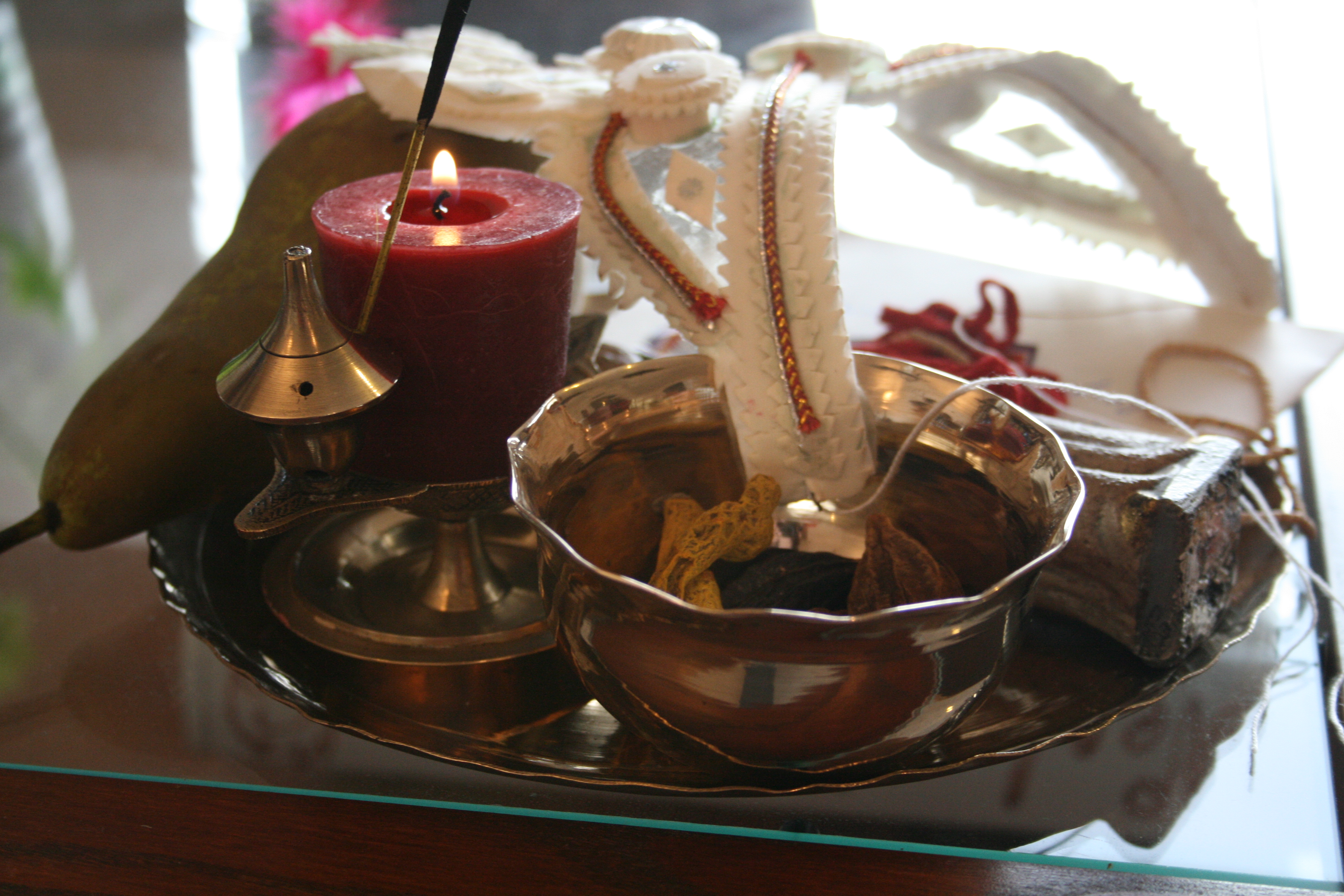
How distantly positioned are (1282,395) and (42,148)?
75 cm

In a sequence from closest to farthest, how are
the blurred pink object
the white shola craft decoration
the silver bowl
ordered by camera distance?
the silver bowl
the white shola craft decoration
the blurred pink object

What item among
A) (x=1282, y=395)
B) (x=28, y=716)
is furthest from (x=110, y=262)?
(x=1282, y=395)

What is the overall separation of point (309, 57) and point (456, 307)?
1.45 ft

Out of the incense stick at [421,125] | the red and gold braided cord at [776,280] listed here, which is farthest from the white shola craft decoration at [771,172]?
the incense stick at [421,125]

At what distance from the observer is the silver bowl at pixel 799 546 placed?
23 centimetres

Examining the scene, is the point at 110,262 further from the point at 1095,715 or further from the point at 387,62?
the point at 1095,715

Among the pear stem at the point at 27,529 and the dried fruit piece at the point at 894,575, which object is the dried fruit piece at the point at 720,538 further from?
the pear stem at the point at 27,529

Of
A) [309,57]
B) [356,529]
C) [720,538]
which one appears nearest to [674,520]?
[720,538]

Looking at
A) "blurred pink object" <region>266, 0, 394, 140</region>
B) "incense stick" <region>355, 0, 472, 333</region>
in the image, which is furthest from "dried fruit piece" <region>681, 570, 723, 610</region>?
"blurred pink object" <region>266, 0, 394, 140</region>

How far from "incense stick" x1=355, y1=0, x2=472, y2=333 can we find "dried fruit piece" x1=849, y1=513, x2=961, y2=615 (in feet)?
0.47

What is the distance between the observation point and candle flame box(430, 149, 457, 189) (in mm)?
311

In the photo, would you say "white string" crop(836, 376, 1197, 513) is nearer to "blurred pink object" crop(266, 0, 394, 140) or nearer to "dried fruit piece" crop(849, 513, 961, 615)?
"dried fruit piece" crop(849, 513, 961, 615)

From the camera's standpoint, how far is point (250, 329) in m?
0.38

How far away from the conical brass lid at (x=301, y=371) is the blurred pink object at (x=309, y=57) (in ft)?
1.09
